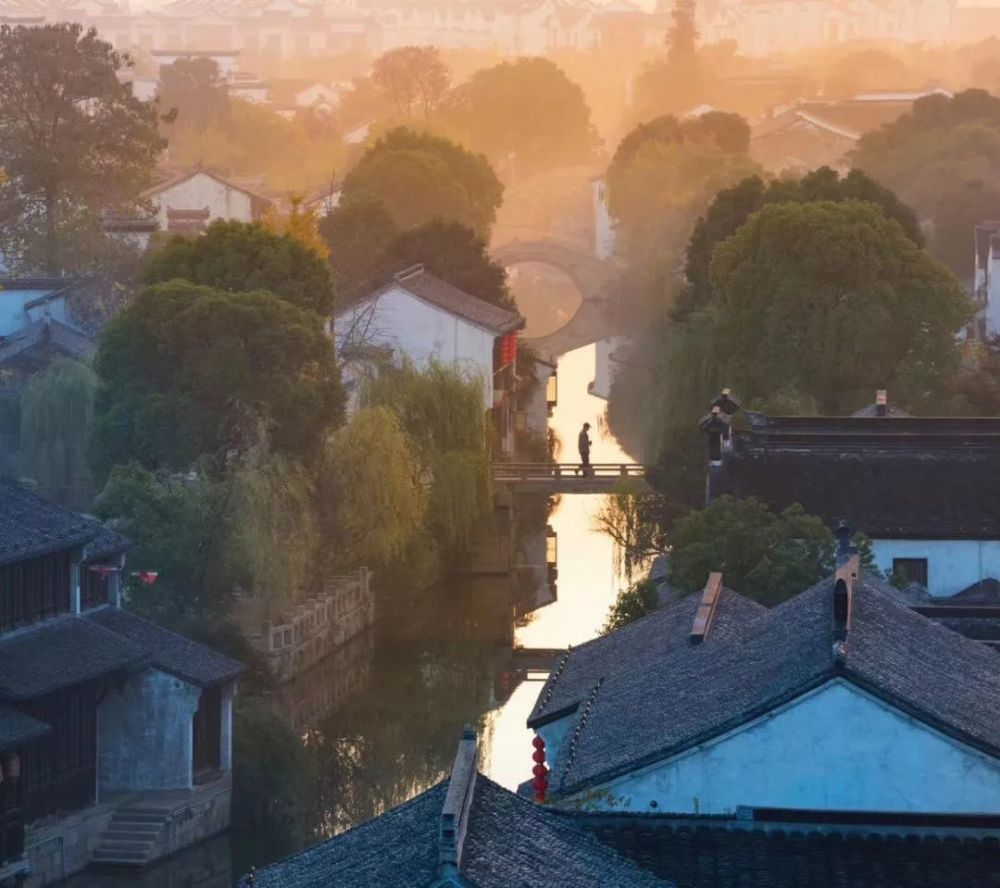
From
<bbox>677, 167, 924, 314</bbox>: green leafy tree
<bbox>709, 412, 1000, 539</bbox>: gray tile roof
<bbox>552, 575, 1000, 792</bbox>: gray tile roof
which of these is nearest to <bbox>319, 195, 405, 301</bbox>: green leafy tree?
<bbox>677, 167, 924, 314</bbox>: green leafy tree

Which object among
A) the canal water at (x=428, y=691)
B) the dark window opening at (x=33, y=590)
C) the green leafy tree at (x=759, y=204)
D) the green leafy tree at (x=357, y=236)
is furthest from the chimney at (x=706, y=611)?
the green leafy tree at (x=357, y=236)

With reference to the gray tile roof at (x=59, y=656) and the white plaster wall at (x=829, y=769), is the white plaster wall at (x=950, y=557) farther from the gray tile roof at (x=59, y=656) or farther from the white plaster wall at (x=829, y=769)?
the white plaster wall at (x=829, y=769)

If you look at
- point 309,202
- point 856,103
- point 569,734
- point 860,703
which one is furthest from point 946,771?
point 856,103

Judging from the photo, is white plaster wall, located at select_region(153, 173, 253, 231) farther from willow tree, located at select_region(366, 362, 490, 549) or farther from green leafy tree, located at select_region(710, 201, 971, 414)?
green leafy tree, located at select_region(710, 201, 971, 414)

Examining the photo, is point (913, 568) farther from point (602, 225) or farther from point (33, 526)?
point (602, 225)

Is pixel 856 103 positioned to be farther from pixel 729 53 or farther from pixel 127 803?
pixel 127 803

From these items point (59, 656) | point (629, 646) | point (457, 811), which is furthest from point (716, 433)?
point (457, 811)
